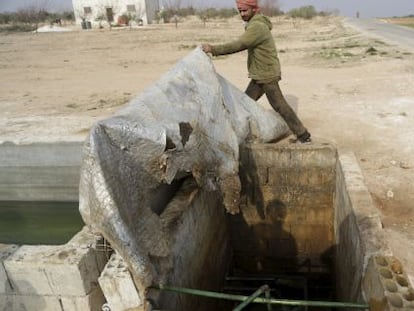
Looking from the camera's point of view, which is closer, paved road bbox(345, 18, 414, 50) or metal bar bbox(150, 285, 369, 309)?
metal bar bbox(150, 285, 369, 309)

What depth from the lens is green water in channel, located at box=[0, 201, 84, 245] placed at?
6.60 meters

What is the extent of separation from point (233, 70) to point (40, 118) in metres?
6.14

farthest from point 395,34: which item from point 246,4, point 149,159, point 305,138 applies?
point 149,159

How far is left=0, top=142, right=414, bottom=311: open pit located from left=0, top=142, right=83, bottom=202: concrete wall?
33 centimetres

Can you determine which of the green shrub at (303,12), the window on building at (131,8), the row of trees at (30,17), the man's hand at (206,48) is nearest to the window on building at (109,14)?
the window on building at (131,8)

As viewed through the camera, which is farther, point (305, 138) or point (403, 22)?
point (403, 22)

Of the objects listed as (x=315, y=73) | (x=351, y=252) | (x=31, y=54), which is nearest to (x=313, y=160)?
(x=351, y=252)

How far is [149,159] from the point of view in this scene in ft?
9.10

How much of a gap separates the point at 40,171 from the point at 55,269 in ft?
13.7

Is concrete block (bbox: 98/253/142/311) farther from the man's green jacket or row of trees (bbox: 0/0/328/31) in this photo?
row of trees (bbox: 0/0/328/31)

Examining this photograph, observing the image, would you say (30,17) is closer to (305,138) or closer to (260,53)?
(260,53)

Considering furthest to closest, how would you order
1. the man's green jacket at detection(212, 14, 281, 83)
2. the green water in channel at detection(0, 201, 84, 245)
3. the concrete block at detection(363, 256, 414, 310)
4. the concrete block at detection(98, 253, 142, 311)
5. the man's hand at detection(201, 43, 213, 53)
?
the green water in channel at detection(0, 201, 84, 245) → the man's green jacket at detection(212, 14, 281, 83) → the man's hand at detection(201, 43, 213, 53) → the concrete block at detection(98, 253, 142, 311) → the concrete block at detection(363, 256, 414, 310)

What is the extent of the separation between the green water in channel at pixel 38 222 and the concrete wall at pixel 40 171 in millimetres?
140

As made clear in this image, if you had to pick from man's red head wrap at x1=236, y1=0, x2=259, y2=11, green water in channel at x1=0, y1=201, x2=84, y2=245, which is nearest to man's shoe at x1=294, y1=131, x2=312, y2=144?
man's red head wrap at x1=236, y1=0, x2=259, y2=11
